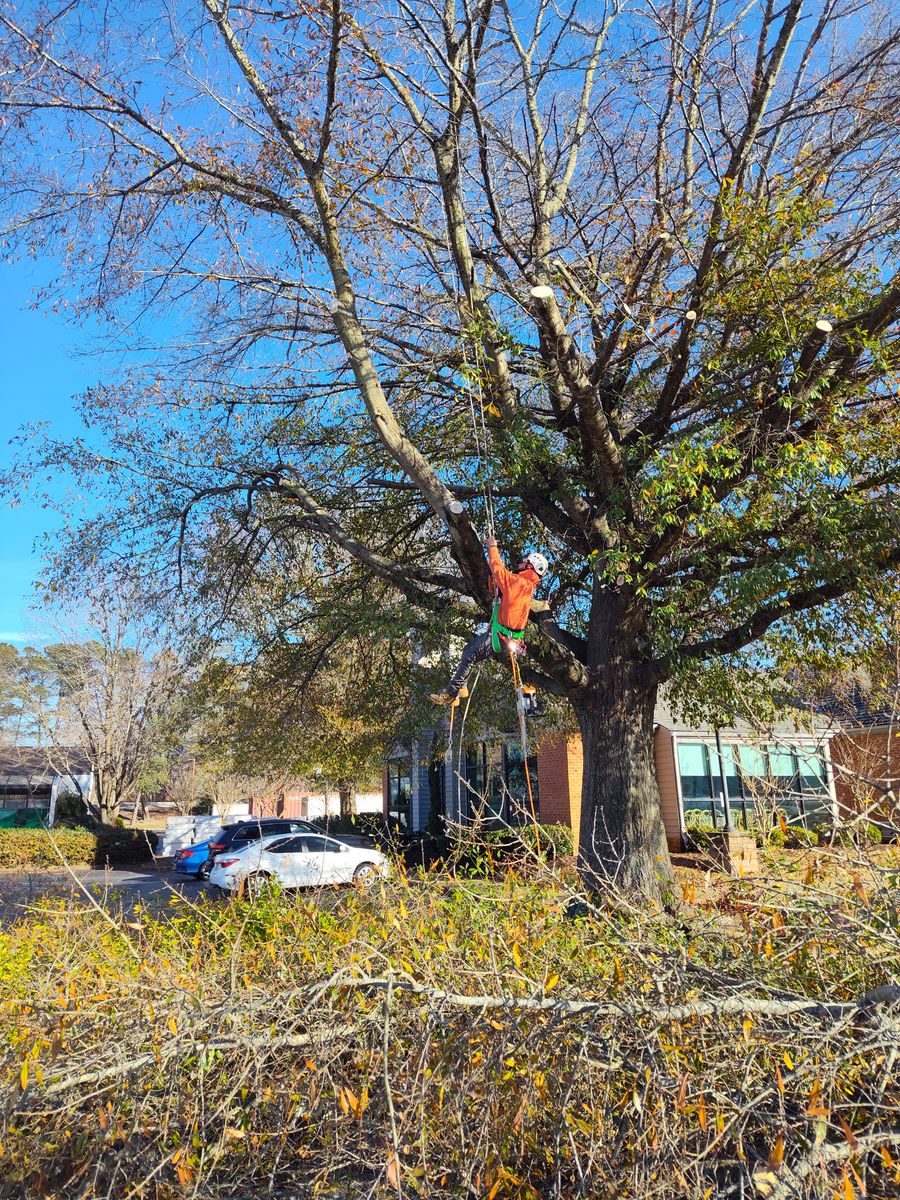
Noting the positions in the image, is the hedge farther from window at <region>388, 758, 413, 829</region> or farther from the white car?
the white car

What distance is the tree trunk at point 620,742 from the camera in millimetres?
9531

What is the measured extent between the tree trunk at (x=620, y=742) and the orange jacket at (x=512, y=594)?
11.0ft

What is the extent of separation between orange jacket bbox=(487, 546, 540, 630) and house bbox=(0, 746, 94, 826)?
3153 cm

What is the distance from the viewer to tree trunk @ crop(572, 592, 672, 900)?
953 centimetres


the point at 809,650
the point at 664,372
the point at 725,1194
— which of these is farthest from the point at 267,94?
the point at 725,1194

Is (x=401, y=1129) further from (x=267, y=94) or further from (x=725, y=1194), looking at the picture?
(x=267, y=94)

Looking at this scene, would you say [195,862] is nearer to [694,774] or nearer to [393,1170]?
[694,774]

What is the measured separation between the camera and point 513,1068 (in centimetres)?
332

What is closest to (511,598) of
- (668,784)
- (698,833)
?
(698,833)

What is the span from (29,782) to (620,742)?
3560 centimetres

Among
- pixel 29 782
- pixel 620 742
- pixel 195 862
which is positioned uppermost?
pixel 29 782

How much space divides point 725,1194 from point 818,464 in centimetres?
654

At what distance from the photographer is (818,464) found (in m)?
7.91

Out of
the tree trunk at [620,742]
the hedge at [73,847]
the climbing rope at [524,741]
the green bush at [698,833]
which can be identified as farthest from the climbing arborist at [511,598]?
the hedge at [73,847]
